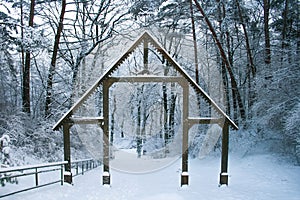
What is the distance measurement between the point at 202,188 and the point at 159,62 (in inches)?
644

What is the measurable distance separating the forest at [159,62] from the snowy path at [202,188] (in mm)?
1239

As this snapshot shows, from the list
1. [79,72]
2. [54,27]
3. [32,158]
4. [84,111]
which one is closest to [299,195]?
[32,158]

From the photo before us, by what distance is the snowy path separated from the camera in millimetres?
8680

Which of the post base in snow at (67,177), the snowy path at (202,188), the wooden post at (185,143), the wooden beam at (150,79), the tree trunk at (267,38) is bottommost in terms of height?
the snowy path at (202,188)

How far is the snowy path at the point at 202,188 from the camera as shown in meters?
8.68

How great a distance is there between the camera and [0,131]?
1200 centimetres

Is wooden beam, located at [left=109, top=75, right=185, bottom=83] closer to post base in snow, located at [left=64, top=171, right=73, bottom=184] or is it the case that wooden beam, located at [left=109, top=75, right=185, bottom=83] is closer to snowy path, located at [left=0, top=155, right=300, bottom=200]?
post base in snow, located at [left=64, top=171, right=73, bottom=184]

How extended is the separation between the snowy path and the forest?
1.24 meters

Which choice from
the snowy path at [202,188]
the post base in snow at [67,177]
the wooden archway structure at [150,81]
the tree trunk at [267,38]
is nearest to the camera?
the snowy path at [202,188]

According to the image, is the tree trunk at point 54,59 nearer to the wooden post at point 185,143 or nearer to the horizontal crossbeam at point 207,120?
the wooden post at point 185,143

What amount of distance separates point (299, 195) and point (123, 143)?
26210 millimetres

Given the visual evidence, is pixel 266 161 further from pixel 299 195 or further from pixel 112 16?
pixel 112 16

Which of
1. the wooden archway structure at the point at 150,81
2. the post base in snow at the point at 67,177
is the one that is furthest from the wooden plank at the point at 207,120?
the post base in snow at the point at 67,177

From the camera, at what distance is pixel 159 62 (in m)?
25.2
